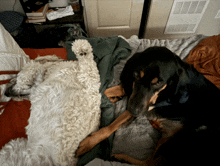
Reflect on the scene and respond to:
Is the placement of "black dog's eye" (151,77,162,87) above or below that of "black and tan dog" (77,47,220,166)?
above

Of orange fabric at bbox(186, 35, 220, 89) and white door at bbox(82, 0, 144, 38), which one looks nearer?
orange fabric at bbox(186, 35, 220, 89)

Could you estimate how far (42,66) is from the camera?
0.86 meters

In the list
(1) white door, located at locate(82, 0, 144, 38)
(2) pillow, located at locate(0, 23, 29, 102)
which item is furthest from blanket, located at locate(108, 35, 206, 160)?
(1) white door, located at locate(82, 0, 144, 38)

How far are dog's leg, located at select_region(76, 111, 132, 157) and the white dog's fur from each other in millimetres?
32

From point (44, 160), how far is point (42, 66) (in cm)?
57

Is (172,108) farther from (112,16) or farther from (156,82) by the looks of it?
(112,16)

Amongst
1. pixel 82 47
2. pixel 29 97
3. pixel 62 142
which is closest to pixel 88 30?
pixel 82 47

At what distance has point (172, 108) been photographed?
913 mm

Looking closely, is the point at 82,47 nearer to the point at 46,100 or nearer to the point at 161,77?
the point at 46,100

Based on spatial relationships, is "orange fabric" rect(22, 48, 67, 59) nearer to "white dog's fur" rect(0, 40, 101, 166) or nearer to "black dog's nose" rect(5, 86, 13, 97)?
"white dog's fur" rect(0, 40, 101, 166)

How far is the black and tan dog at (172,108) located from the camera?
726mm

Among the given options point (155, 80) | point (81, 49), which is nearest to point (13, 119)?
point (81, 49)

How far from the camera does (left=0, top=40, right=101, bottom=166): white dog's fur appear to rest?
1.97 ft

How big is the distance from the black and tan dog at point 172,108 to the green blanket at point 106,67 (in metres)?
0.05
